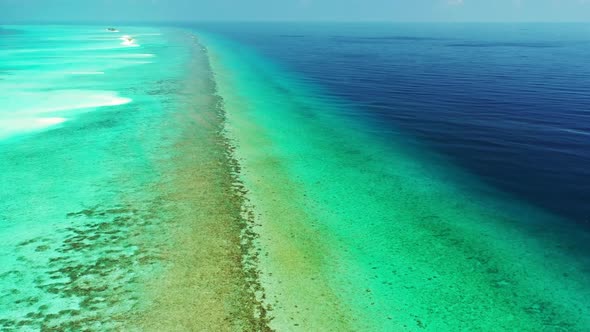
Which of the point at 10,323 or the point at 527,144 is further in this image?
the point at 527,144

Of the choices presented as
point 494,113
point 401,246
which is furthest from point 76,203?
point 494,113

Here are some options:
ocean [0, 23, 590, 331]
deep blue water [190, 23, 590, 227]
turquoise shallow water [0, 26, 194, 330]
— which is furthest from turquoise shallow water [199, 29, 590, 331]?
turquoise shallow water [0, 26, 194, 330]

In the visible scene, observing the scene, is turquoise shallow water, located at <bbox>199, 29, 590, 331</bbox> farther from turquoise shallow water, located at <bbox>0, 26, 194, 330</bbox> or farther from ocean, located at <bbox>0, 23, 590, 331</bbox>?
turquoise shallow water, located at <bbox>0, 26, 194, 330</bbox>

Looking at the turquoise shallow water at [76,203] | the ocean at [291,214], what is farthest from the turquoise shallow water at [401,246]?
the turquoise shallow water at [76,203]

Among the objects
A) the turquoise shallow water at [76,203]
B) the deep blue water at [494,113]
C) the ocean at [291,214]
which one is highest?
the deep blue water at [494,113]

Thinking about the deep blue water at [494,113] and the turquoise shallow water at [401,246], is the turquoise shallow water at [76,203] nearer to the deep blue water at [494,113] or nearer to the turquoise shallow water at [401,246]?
the turquoise shallow water at [401,246]

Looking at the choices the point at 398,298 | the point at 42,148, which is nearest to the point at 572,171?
the point at 398,298

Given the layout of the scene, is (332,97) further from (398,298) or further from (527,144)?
(398,298)

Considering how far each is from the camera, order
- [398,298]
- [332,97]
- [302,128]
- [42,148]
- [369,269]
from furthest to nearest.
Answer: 1. [332,97]
2. [302,128]
3. [42,148]
4. [369,269]
5. [398,298]
